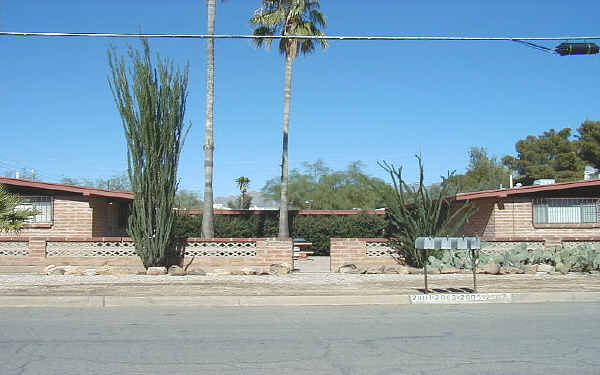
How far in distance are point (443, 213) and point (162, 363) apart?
20.3 m

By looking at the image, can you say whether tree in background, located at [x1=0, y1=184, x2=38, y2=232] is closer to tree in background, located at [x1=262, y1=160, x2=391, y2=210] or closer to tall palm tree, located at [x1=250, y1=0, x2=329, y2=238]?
tall palm tree, located at [x1=250, y1=0, x2=329, y2=238]

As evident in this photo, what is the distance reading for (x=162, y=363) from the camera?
6.61 m

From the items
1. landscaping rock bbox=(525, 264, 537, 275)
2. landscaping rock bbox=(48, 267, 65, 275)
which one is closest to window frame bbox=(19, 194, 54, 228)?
landscaping rock bbox=(48, 267, 65, 275)

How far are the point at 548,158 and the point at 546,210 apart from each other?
3461 cm

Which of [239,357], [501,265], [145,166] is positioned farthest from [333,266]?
[239,357]

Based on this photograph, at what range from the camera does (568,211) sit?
2069 cm

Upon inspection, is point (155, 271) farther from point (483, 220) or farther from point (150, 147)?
point (483, 220)

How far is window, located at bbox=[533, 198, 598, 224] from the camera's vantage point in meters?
20.6

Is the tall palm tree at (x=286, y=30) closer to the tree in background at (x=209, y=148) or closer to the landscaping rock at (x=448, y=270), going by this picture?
the tree in background at (x=209, y=148)

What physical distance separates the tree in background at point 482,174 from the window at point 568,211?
29.6 metres

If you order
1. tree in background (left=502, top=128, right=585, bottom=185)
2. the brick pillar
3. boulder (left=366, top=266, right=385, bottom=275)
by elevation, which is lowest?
boulder (left=366, top=266, right=385, bottom=275)

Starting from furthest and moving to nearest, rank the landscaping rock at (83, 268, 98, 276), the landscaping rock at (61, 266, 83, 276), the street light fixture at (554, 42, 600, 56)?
the landscaping rock at (61, 266, 83, 276)
the landscaping rock at (83, 268, 98, 276)
the street light fixture at (554, 42, 600, 56)

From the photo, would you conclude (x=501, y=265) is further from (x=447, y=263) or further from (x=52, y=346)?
(x=52, y=346)

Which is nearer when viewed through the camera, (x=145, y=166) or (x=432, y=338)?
(x=432, y=338)
